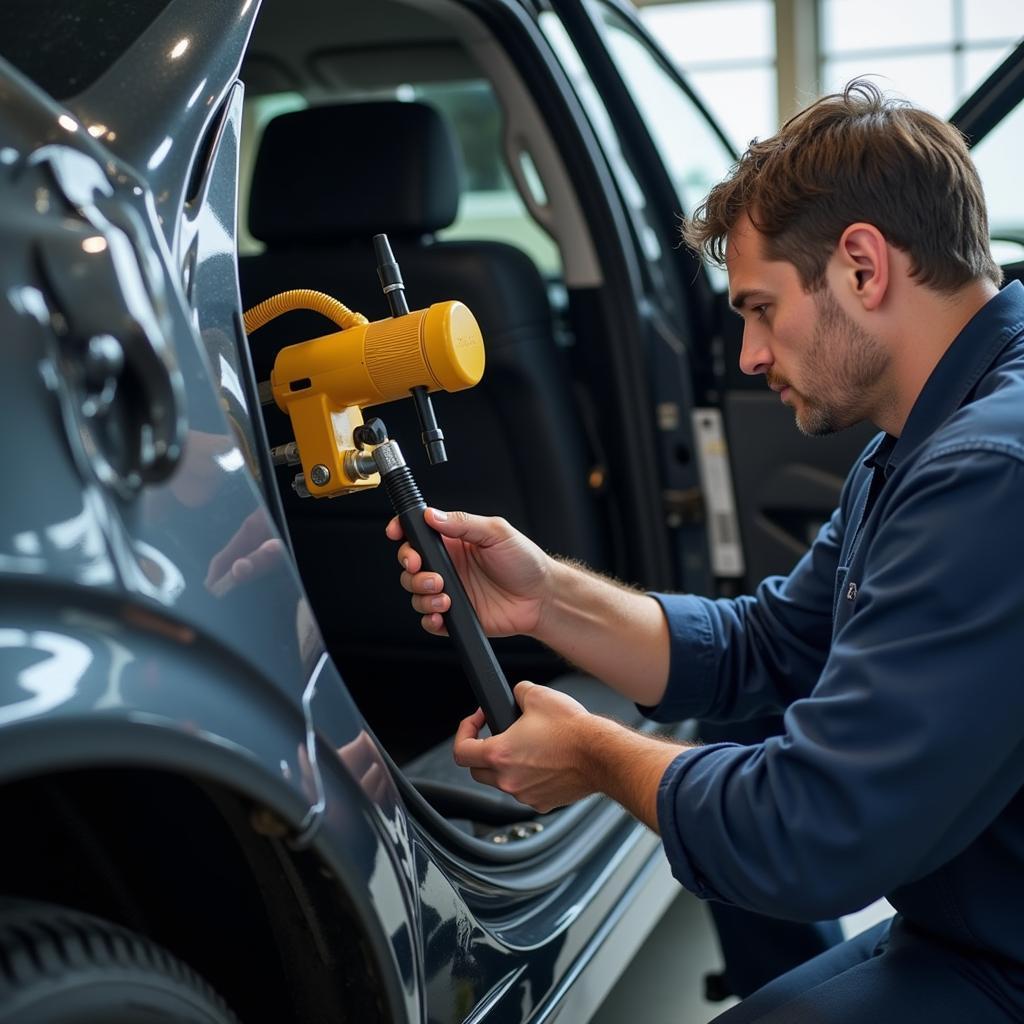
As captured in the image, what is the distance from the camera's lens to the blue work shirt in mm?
1141

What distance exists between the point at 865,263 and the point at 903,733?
49 centimetres

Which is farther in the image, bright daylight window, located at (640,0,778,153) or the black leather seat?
bright daylight window, located at (640,0,778,153)

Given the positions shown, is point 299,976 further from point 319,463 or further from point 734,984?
point 734,984

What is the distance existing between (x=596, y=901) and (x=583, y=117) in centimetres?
130

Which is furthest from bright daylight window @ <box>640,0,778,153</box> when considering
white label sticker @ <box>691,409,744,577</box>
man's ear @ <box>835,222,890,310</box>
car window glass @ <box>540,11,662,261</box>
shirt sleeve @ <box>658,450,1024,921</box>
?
shirt sleeve @ <box>658,450,1024,921</box>

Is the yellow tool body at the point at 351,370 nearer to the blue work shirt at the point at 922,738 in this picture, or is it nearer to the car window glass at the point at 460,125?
the blue work shirt at the point at 922,738

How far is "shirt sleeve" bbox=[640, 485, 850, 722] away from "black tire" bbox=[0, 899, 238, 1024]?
0.88 meters

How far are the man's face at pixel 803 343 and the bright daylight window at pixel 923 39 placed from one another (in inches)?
454

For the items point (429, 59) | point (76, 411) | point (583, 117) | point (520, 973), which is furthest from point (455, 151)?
point (76, 411)

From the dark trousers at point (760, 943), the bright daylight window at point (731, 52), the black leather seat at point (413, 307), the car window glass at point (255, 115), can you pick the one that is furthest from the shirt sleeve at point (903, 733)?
the bright daylight window at point (731, 52)

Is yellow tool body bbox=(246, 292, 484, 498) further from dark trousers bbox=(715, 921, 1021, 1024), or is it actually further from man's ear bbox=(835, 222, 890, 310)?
dark trousers bbox=(715, 921, 1021, 1024)

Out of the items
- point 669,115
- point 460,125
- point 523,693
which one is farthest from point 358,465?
point 460,125

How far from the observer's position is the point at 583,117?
2.23 metres

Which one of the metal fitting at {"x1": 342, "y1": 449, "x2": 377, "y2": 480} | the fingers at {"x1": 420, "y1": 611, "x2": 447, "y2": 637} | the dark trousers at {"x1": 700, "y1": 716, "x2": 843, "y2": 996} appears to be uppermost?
the metal fitting at {"x1": 342, "y1": 449, "x2": 377, "y2": 480}
